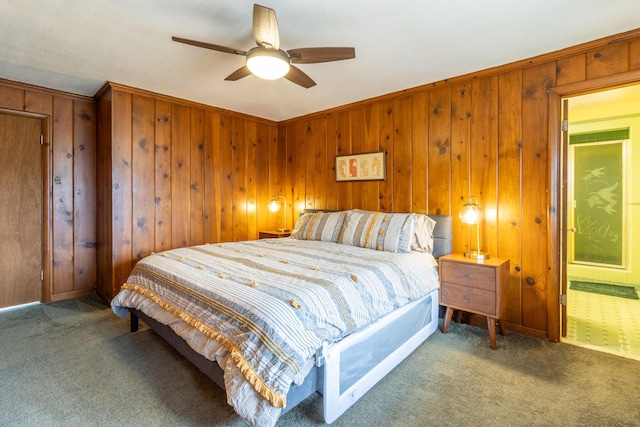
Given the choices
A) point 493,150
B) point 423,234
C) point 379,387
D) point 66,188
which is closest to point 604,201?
point 493,150

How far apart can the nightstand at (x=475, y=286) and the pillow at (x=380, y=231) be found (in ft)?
1.27

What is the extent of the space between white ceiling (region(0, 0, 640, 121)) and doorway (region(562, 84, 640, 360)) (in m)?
1.91

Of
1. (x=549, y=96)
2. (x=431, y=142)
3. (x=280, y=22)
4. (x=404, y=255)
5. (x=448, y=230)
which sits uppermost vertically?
(x=280, y=22)

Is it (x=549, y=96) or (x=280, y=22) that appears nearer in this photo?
(x=280, y=22)

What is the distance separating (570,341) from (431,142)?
216 cm

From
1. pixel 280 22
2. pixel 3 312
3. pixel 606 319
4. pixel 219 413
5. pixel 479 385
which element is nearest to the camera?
pixel 219 413

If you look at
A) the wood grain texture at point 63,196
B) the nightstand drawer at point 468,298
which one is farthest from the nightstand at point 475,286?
the wood grain texture at point 63,196

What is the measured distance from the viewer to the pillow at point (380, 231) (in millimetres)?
2852

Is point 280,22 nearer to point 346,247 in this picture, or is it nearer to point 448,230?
point 346,247

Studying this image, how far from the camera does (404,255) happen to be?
2.67 meters

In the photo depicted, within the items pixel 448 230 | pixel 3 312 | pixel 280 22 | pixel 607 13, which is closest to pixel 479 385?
pixel 448 230

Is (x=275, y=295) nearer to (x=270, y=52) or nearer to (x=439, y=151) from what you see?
(x=270, y=52)

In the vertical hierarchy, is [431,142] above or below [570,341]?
above

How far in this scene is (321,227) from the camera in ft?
11.6
